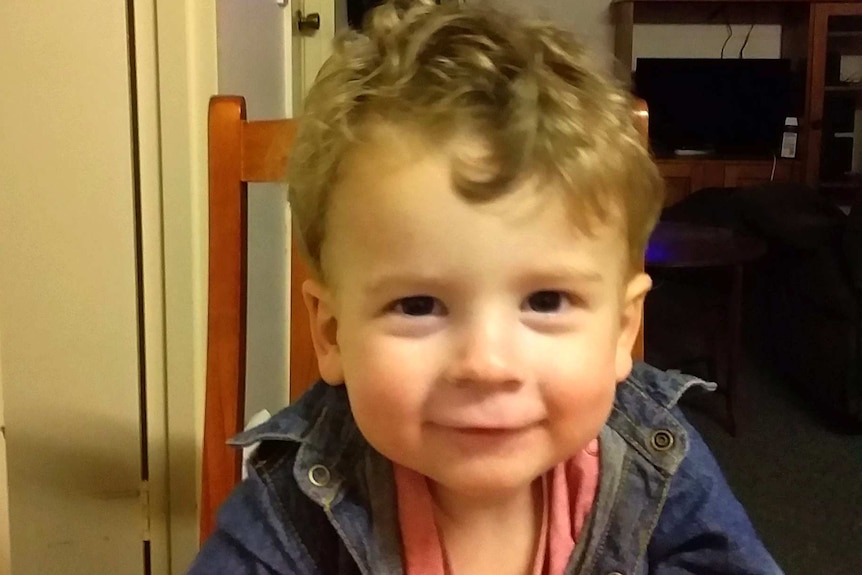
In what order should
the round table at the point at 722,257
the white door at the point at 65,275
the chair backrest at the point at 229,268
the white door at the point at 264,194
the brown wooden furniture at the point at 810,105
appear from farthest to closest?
the brown wooden furniture at the point at 810,105 < the round table at the point at 722,257 < the white door at the point at 264,194 < the white door at the point at 65,275 < the chair backrest at the point at 229,268

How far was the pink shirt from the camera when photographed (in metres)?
0.75

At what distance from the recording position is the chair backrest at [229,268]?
907mm

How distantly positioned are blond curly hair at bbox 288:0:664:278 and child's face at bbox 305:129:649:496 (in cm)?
2

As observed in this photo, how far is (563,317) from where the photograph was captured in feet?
2.04

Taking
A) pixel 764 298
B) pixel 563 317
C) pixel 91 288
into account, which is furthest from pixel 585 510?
pixel 764 298

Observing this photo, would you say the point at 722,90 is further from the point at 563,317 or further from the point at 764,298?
the point at 563,317

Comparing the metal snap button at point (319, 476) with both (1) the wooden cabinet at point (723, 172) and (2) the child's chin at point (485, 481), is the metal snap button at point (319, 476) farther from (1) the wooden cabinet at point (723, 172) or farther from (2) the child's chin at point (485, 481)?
(1) the wooden cabinet at point (723, 172)

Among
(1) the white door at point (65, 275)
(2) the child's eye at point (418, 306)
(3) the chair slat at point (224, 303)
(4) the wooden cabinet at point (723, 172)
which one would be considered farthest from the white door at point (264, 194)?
(4) the wooden cabinet at point (723, 172)

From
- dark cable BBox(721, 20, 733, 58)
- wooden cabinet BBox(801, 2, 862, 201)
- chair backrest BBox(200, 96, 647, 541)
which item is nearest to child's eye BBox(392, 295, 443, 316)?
chair backrest BBox(200, 96, 647, 541)

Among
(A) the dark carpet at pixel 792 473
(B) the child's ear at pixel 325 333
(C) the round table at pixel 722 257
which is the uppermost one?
(B) the child's ear at pixel 325 333

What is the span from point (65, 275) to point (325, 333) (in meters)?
0.49

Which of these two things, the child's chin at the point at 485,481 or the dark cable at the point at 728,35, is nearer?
the child's chin at the point at 485,481

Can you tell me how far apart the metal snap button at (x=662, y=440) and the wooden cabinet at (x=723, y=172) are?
3845mm

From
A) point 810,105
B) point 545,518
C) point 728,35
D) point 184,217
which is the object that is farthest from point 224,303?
point 728,35
